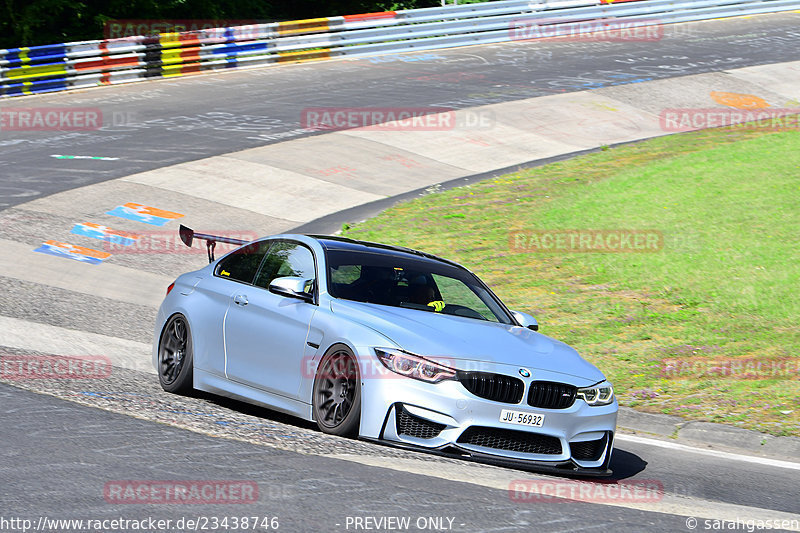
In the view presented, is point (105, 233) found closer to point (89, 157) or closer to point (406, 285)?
point (89, 157)

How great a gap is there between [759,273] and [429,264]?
239 inches

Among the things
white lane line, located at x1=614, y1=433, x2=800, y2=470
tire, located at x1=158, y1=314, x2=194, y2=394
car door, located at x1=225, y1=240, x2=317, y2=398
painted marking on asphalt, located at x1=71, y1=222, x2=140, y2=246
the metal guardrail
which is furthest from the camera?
the metal guardrail

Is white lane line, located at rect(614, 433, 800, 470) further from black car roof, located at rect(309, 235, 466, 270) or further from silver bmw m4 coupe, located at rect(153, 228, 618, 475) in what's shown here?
black car roof, located at rect(309, 235, 466, 270)

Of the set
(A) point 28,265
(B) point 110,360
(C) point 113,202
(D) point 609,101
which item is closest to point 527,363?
(B) point 110,360

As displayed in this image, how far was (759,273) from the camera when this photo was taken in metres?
12.7

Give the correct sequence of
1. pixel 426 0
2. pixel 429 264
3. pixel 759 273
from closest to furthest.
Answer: pixel 429 264
pixel 759 273
pixel 426 0

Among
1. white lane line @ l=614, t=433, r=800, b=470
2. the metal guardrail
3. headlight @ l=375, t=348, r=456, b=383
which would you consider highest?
the metal guardrail

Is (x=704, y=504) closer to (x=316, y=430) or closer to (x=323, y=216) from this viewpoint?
(x=316, y=430)

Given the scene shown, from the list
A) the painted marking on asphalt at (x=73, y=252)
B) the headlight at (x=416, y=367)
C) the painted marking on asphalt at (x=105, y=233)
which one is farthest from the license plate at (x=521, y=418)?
the painted marking on asphalt at (x=105, y=233)

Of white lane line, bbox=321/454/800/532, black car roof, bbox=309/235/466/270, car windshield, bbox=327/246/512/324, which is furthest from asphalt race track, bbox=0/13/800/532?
black car roof, bbox=309/235/466/270

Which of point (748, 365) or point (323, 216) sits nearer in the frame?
point (748, 365)

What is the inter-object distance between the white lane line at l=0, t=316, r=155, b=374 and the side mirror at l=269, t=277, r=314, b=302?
104 inches

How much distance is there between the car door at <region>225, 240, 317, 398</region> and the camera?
7539 millimetres

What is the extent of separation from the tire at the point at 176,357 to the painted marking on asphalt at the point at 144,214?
731 centimetres
